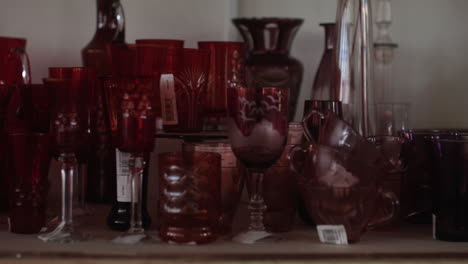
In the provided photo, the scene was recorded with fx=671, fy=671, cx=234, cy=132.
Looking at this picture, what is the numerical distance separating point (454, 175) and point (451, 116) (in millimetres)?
597

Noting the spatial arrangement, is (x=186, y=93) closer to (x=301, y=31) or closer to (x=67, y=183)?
(x=67, y=183)

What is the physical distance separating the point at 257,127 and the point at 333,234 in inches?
7.9

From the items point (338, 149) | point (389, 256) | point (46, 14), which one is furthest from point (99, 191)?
point (389, 256)

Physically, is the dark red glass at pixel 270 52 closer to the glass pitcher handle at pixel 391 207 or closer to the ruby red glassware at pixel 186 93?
the ruby red glassware at pixel 186 93

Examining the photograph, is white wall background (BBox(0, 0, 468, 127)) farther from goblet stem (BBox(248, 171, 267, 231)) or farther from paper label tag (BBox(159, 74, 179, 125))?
goblet stem (BBox(248, 171, 267, 231))

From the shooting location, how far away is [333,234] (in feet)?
3.37

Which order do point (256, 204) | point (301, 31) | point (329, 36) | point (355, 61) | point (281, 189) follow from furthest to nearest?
point (301, 31) → point (329, 36) → point (355, 61) → point (281, 189) → point (256, 204)

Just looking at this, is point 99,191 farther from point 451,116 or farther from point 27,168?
point 451,116

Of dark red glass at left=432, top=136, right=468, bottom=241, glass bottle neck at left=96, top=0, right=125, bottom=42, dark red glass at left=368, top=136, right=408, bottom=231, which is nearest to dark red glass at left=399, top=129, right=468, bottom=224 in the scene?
dark red glass at left=368, top=136, right=408, bottom=231

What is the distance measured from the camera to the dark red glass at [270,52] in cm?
132

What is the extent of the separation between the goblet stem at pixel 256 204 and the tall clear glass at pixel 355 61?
33 centimetres

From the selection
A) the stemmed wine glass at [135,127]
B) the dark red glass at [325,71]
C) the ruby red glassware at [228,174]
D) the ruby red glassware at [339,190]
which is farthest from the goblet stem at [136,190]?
the dark red glass at [325,71]

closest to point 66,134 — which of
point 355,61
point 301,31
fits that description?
point 355,61

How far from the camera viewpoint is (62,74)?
4.14 feet
